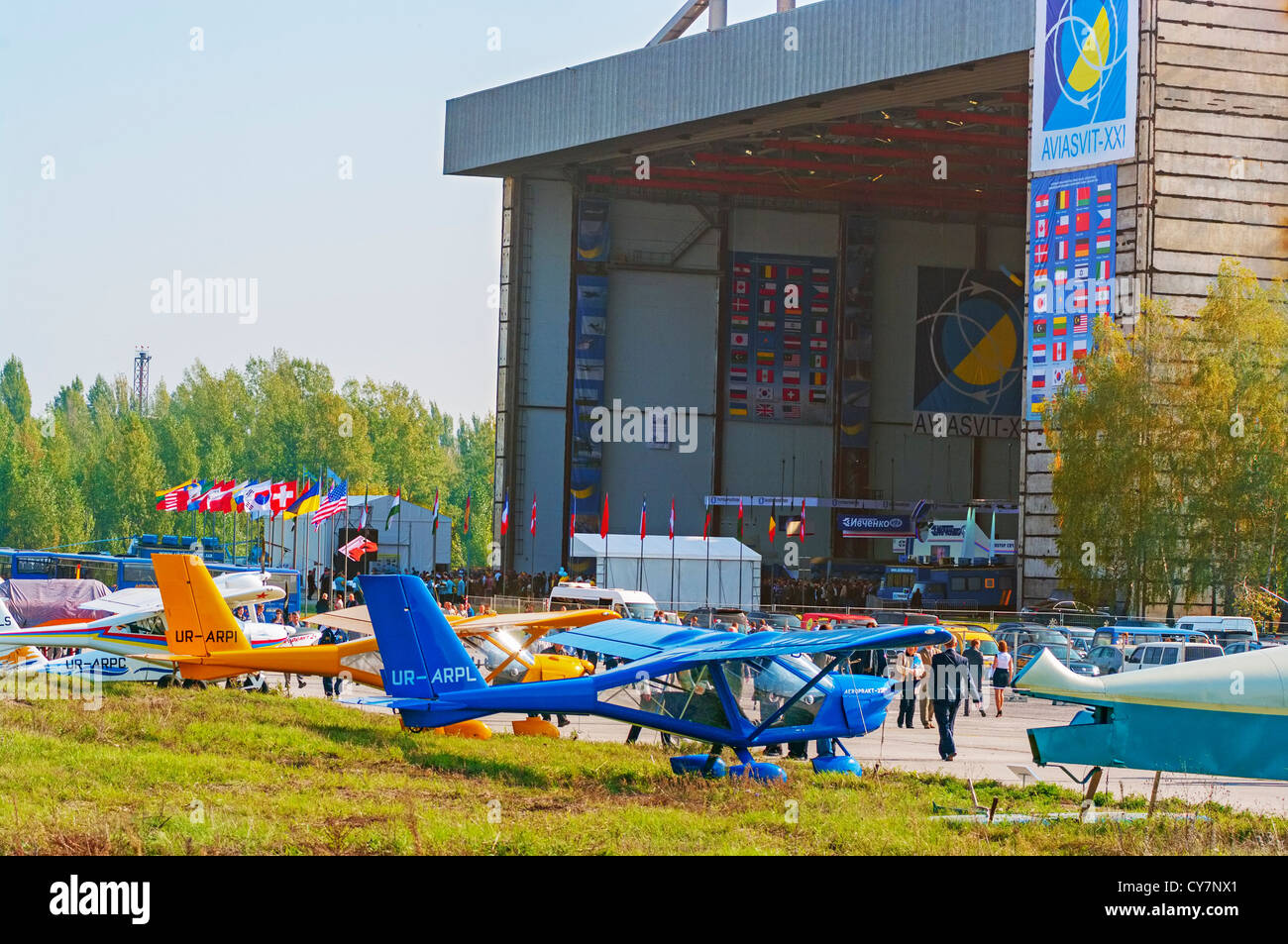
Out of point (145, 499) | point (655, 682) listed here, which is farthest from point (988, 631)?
point (145, 499)

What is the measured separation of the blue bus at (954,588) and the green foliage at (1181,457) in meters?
13.4

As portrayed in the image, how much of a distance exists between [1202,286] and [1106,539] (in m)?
9.65

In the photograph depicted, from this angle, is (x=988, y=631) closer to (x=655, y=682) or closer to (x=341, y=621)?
(x=341, y=621)

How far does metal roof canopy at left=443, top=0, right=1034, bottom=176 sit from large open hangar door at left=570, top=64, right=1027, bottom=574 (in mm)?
4292

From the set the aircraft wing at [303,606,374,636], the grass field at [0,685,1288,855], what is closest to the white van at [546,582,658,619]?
the aircraft wing at [303,606,374,636]

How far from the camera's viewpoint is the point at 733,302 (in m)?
70.2

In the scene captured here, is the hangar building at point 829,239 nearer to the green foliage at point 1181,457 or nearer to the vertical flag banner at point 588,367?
the vertical flag banner at point 588,367

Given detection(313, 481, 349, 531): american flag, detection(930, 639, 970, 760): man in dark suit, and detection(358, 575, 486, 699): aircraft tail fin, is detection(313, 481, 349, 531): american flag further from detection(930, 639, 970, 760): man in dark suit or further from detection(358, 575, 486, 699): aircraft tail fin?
detection(358, 575, 486, 699): aircraft tail fin

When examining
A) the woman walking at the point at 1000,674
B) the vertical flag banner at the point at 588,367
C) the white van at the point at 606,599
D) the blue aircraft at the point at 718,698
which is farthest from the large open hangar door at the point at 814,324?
the blue aircraft at the point at 718,698

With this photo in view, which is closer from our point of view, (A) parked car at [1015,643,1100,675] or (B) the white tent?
(A) parked car at [1015,643,1100,675]

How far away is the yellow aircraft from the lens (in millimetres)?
20078

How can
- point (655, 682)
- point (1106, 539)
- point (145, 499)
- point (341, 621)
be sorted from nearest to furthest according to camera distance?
point (655, 682)
point (341, 621)
point (1106, 539)
point (145, 499)

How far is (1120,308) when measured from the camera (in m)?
44.5
